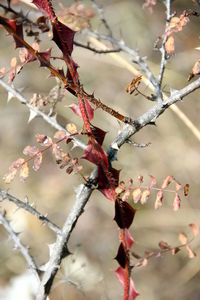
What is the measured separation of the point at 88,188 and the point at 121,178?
1.76 meters

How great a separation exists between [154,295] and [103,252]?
1.29 ft

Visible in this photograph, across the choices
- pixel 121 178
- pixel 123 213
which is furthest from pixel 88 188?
pixel 121 178

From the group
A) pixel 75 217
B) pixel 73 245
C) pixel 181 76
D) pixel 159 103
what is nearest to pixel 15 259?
pixel 73 245

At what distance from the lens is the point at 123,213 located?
0.87 meters

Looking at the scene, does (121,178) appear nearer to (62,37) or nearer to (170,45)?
(170,45)

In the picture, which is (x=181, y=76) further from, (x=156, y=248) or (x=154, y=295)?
(x=154, y=295)

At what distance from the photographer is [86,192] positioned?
0.97m

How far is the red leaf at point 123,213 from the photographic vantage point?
854mm

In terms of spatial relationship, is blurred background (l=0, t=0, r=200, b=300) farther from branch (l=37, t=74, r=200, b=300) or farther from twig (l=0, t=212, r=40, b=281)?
branch (l=37, t=74, r=200, b=300)

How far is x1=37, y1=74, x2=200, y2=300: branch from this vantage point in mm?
910

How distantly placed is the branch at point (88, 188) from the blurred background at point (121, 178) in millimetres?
1109

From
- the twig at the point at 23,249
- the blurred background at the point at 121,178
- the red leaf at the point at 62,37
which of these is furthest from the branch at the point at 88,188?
the blurred background at the point at 121,178

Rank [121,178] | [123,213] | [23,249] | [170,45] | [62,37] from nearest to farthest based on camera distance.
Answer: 1. [62,37]
2. [123,213]
3. [170,45]
4. [23,249]
5. [121,178]

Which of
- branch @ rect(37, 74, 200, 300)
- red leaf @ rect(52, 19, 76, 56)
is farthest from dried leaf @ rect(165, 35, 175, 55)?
red leaf @ rect(52, 19, 76, 56)
